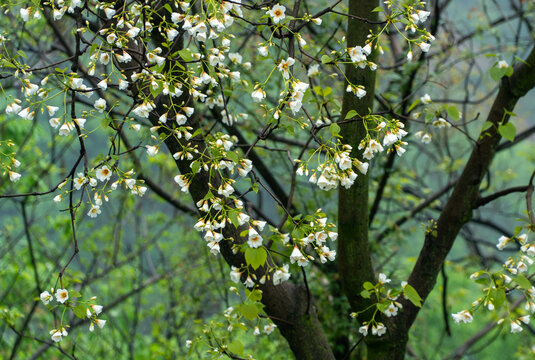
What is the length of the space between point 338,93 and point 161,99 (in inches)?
72.4

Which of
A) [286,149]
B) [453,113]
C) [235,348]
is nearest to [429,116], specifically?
[453,113]

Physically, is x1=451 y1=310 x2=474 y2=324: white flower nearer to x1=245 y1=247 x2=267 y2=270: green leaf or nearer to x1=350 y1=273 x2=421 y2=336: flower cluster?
x1=350 y1=273 x2=421 y2=336: flower cluster

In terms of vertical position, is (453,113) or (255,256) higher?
(453,113)

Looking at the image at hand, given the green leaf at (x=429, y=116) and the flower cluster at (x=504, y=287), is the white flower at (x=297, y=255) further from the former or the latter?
the green leaf at (x=429, y=116)

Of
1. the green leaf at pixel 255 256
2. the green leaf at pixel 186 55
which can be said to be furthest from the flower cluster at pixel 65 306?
the green leaf at pixel 186 55

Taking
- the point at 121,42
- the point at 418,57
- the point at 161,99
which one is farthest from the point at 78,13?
the point at 418,57

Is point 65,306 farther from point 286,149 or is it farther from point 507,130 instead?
point 507,130

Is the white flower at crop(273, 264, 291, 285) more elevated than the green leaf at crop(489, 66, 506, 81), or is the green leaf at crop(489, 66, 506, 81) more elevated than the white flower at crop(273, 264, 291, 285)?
the green leaf at crop(489, 66, 506, 81)

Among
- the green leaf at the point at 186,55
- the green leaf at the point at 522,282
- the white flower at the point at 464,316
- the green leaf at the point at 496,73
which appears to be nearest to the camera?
the green leaf at the point at 186,55

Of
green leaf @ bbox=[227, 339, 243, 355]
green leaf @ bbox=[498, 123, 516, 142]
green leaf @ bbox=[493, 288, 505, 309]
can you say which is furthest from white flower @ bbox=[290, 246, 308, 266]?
green leaf @ bbox=[498, 123, 516, 142]

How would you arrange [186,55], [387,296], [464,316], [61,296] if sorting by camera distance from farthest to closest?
[387,296] → [464,316] → [61,296] → [186,55]

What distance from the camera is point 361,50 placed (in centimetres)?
153

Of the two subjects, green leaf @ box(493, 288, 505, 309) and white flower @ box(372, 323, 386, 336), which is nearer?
green leaf @ box(493, 288, 505, 309)

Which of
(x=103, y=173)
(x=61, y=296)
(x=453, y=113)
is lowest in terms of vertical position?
(x=61, y=296)
